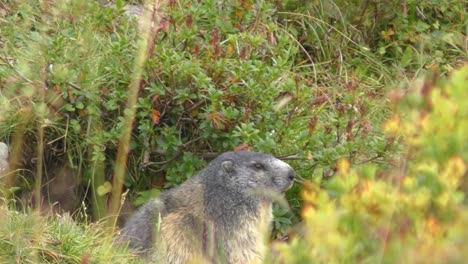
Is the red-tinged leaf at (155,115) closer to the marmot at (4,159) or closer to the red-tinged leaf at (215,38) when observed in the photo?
the red-tinged leaf at (215,38)

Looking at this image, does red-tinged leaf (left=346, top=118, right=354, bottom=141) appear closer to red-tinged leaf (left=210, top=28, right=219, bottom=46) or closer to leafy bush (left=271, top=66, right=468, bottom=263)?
red-tinged leaf (left=210, top=28, right=219, bottom=46)

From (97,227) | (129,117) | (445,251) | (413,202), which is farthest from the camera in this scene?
(129,117)

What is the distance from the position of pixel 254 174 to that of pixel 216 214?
38 centimetres

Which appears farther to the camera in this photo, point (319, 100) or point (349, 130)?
point (319, 100)

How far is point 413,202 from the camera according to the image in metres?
3.23

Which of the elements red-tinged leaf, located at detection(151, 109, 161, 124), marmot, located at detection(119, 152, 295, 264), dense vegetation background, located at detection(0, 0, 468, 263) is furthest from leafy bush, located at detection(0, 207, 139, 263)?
red-tinged leaf, located at detection(151, 109, 161, 124)

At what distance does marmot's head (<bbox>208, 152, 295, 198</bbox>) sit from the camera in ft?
21.7

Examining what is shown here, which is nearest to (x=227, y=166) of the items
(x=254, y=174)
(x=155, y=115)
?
(x=254, y=174)

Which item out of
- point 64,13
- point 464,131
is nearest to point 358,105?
point 64,13

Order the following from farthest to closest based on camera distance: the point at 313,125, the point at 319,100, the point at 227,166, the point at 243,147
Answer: the point at 319,100 → the point at 313,125 → the point at 243,147 → the point at 227,166

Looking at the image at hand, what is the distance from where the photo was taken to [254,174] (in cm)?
664

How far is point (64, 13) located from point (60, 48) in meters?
0.46

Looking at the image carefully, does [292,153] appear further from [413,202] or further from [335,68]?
[413,202]

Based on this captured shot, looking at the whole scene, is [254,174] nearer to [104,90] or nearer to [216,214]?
[216,214]
